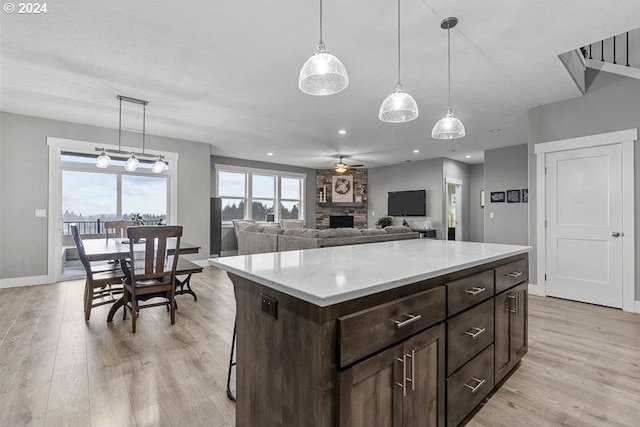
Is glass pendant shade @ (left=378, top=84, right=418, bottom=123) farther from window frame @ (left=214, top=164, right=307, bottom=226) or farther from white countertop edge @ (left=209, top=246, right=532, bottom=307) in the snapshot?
window frame @ (left=214, top=164, right=307, bottom=226)

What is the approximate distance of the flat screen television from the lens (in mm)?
8422

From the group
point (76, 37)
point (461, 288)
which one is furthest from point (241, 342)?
point (76, 37)

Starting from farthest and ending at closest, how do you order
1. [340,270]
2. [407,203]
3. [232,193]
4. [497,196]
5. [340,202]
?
[340,202] < [407,203] < [232,193] < [497,196] < [340,270]

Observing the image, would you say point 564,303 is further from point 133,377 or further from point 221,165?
point 221,165

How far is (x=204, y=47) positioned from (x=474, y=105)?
352cm

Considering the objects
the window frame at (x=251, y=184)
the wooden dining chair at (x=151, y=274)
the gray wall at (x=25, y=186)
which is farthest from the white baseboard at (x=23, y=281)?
the window frame at (x=251, y=184)

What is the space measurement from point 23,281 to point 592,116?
→ 8.31m

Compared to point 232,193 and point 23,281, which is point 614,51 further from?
point 23,281

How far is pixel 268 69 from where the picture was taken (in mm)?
3143

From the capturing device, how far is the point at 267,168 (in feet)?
28.9

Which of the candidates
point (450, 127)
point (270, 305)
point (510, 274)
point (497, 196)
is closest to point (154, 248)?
point (270, 305)

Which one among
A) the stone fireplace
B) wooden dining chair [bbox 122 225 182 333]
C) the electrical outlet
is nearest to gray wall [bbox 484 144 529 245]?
the stone fireplace

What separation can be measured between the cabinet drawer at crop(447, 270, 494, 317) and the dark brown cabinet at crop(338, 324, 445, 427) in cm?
16

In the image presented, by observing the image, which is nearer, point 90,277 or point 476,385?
point 476,385
